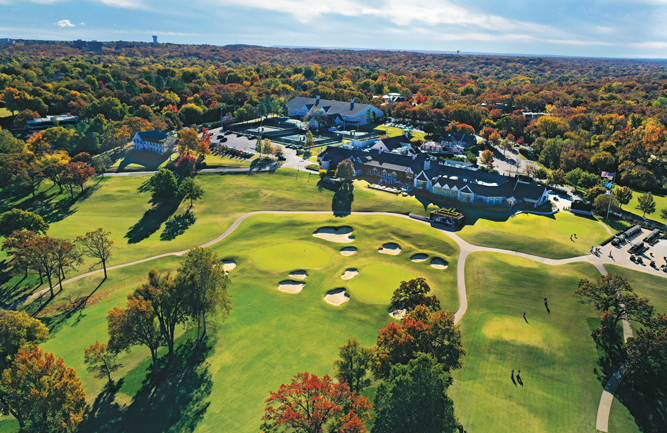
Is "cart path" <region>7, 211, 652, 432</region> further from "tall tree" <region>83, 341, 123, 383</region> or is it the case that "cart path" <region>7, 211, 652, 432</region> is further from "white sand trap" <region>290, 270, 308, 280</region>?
"tall tree" <region>83, 341, 123, 383</region>

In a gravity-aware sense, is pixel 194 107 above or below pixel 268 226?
above

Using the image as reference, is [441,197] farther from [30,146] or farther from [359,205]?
[30,146]

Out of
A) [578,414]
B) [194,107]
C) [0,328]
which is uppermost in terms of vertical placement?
[194,107]

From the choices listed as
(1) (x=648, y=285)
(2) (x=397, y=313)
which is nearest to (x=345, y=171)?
(2) (x=397, y=313)

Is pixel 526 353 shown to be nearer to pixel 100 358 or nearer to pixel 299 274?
pixel 299 274

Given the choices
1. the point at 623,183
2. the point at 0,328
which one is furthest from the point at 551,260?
the point at 0,328

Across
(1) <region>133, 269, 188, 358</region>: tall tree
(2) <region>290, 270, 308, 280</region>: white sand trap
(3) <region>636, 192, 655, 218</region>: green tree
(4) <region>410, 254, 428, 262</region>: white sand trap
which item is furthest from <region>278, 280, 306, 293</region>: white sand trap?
(3) <region>636, 192, 655, 218</region>: green tree

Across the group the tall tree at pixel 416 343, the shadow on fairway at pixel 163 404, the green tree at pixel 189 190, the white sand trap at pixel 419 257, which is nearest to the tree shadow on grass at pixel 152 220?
the green tree at pixel 189 190

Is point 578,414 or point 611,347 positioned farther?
point 611,347
